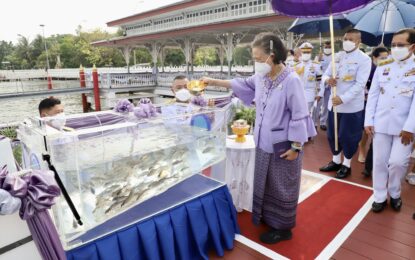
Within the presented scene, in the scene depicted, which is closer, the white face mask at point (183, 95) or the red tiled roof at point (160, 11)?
the white face mask at point (183, 95)

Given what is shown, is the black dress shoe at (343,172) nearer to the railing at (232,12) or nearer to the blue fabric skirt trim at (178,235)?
the blue fabric skirt trim at (178,235)

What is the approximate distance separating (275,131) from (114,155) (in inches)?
43.8

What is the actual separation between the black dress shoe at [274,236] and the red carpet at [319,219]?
32 mm

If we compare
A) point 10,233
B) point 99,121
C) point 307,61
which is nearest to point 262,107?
point 99,121

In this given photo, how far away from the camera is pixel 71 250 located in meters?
1.48

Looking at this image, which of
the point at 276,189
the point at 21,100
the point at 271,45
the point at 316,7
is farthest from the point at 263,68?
the point at 21,100

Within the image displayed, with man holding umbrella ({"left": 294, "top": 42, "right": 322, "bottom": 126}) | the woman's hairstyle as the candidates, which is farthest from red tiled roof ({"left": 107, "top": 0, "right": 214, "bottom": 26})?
the woman's hairstyle

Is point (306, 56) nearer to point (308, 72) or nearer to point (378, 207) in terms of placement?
point (308, 72)

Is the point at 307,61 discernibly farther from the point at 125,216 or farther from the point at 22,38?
the point at 22,38

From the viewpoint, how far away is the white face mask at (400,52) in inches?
91.5

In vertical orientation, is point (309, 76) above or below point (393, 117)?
above

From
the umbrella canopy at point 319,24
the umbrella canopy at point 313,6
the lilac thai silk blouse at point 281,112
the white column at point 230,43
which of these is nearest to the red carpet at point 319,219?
the lilac thai silk blouse at point 281,112

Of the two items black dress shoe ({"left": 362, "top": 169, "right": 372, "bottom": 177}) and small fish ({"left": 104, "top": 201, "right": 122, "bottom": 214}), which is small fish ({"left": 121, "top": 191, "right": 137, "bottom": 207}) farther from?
black dress shoe ({"left": 362, "top": 169, "right": 372, "bottom": 177})

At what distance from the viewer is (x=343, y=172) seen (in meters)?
3.47
